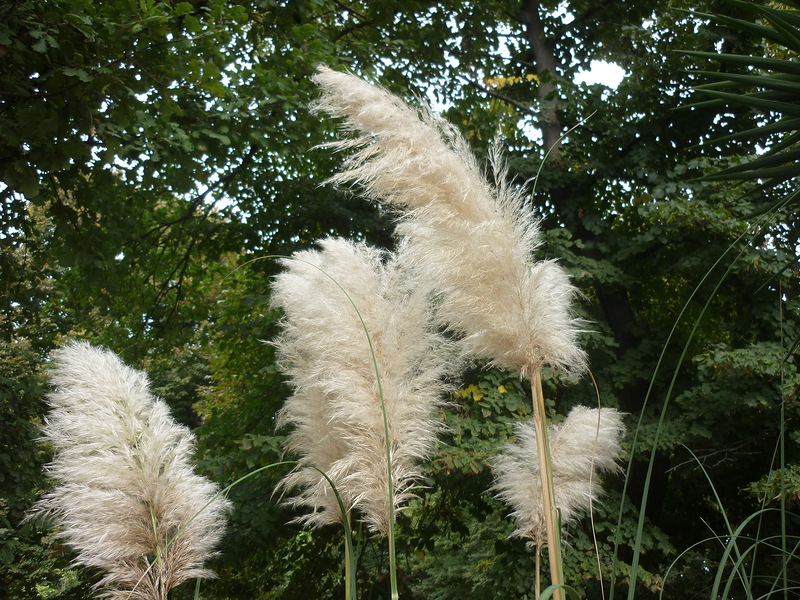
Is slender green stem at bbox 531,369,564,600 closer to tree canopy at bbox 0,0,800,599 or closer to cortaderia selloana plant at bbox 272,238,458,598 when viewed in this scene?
cortaderia selloana plant at bbox 272,238,458,598

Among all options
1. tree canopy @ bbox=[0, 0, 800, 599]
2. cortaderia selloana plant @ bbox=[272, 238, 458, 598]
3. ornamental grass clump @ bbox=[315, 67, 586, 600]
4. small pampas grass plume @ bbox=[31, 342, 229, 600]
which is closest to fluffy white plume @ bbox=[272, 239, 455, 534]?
cortaderia selloana plant @ bbox=[272, 238, 458, 598]

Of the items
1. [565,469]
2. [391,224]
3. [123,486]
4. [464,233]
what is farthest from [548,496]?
[391,224]

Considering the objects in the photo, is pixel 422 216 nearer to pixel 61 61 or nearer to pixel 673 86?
pixel 61 61

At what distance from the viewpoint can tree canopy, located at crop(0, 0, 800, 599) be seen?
12.1 ft

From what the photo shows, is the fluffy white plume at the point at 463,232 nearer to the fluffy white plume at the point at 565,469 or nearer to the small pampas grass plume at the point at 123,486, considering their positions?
the fluffy white plume at the point at 565,469

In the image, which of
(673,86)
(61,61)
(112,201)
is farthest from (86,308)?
(673,86)

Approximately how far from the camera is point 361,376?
7.31ft

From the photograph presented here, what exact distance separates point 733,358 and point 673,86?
2.76 meters

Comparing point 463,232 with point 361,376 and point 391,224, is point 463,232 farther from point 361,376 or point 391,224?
point 391,224

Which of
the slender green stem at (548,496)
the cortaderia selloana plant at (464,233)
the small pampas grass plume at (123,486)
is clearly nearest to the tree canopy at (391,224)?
the small pampas grass plume at (123,486)

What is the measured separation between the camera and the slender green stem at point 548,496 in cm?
152

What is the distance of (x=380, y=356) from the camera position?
7.60 ft

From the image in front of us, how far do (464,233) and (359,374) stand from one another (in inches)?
24.9

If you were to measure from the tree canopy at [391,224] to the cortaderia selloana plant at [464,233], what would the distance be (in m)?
1.61
